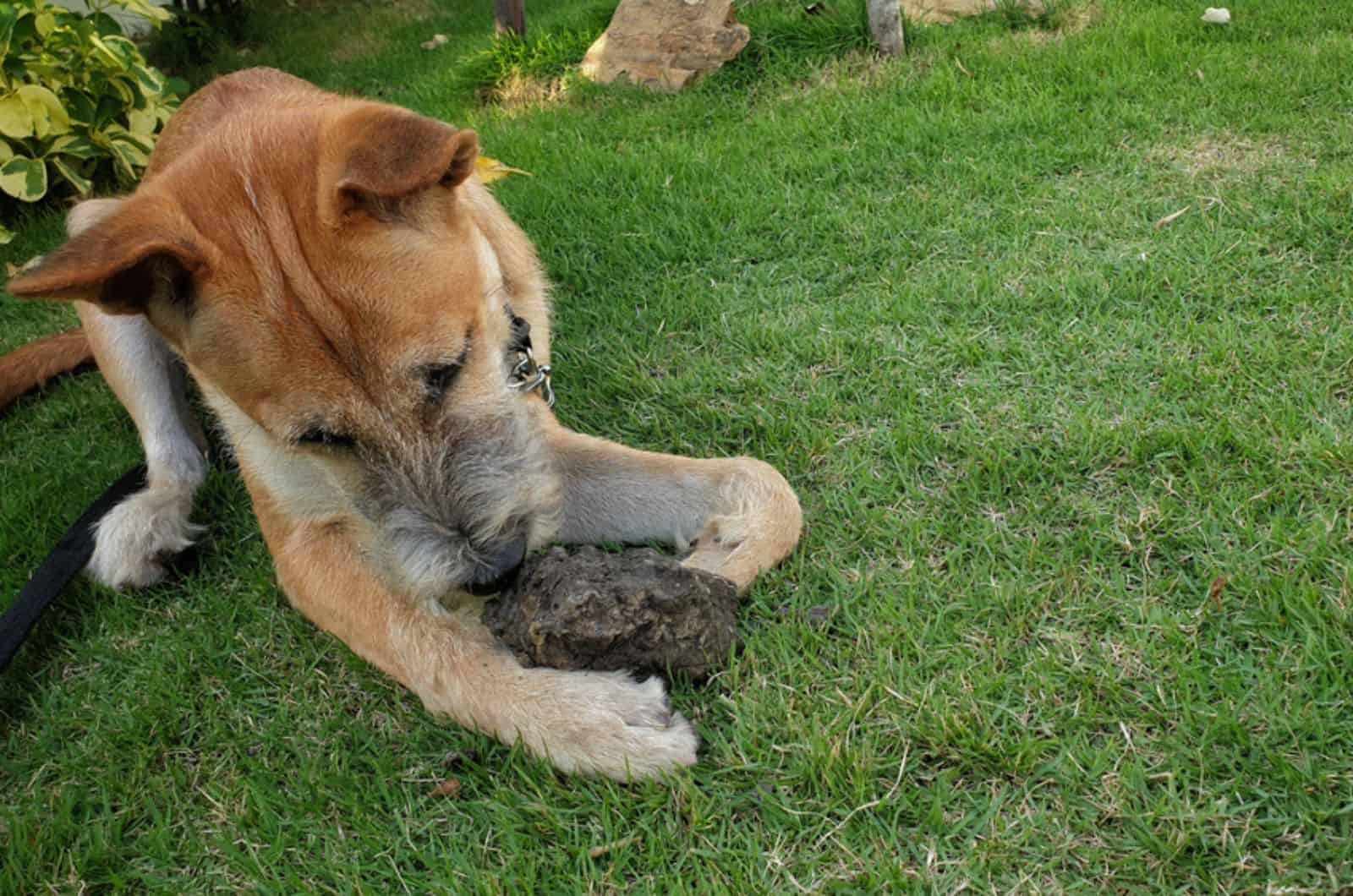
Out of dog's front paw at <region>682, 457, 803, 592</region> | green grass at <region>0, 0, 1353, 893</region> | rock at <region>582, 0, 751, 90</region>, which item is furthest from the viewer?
rock at <region>582, 0, 751, 90</region>

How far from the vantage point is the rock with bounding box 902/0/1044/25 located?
665cm

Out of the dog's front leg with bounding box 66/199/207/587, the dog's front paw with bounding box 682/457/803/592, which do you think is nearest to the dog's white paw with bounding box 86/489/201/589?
the dog's front leg with bounding box 66/199/207/587

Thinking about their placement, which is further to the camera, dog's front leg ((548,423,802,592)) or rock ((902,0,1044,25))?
rock ((902,0,1044,25))

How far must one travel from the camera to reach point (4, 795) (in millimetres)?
2645

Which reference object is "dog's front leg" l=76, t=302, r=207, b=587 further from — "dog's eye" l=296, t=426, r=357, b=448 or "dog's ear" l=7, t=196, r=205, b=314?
"dog's eye" l=296, t=426, r=357, b=448

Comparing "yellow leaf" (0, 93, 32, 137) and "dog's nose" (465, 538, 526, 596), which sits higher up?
"yellow leaf" (0, 93, 32, 137)

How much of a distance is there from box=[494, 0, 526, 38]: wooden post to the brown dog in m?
5.22

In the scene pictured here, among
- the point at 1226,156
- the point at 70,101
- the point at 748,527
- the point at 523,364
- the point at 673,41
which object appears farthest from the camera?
the point at 673,41

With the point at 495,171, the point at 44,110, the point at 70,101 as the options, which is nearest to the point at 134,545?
the point at 495,171

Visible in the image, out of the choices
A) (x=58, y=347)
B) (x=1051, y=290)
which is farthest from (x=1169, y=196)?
(x=58, y=347)

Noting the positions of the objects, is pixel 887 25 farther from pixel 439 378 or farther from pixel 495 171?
pixel 439 378

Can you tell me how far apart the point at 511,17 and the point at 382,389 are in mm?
6151

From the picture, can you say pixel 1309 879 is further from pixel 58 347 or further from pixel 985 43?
pixel 985 43

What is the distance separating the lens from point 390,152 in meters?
2.46
